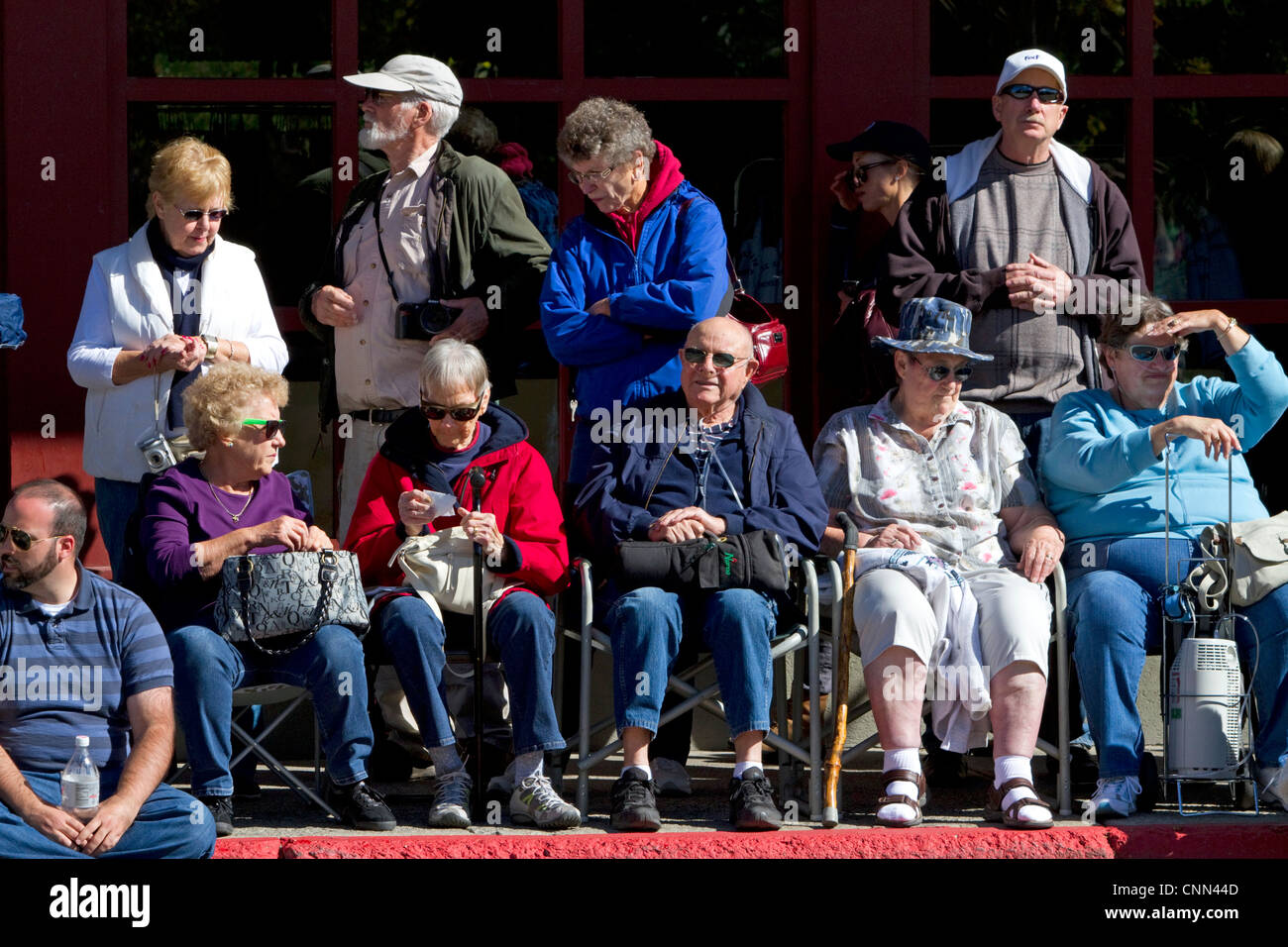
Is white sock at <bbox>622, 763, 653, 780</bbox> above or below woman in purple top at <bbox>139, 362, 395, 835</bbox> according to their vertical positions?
below

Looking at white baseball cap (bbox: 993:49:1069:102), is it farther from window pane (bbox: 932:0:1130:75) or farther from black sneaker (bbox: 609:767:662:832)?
black sneaker (bbox: 609:767:662:832)

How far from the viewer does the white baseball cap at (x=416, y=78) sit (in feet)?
21.4

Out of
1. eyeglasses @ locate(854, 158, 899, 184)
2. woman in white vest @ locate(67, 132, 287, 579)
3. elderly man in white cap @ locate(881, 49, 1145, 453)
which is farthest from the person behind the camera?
eyeglasses @ locate(854, 158, 899, 184)

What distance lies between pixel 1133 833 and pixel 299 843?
93.3 inches

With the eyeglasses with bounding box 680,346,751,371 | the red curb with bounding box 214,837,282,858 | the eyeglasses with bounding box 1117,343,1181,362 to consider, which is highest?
the eyeglasses with bounding box 1117,343,1181,362

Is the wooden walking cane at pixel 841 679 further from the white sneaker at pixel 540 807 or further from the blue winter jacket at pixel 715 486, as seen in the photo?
the white sneaker at pixel 540 807

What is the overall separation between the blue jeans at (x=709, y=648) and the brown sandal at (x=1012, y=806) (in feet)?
2.39

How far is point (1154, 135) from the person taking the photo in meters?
7.43

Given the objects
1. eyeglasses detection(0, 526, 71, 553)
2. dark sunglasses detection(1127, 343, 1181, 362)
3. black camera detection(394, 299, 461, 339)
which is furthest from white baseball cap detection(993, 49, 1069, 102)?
eyeglasses detection(0, 526, 71, 553)

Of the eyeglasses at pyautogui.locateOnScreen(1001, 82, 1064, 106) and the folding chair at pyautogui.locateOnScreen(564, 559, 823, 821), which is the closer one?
the folding chair at pyautogui.locateOnScreen(564, 559, 823, 821)

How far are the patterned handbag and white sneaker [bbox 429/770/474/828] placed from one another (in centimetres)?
57

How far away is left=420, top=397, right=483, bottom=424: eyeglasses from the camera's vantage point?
5910mm

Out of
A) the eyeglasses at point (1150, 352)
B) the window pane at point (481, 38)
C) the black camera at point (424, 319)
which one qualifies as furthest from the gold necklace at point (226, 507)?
the eyeglasses at point (1150, 352)

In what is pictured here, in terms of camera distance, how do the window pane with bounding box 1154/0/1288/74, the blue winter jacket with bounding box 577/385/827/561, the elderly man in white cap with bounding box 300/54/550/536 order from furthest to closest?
the window pane with bounding box 1154/0/1288/74 < the elderly man in white cap with bounding box 300/54/550/536 < the blue winter jacket with bounding box 577/385/827/561
